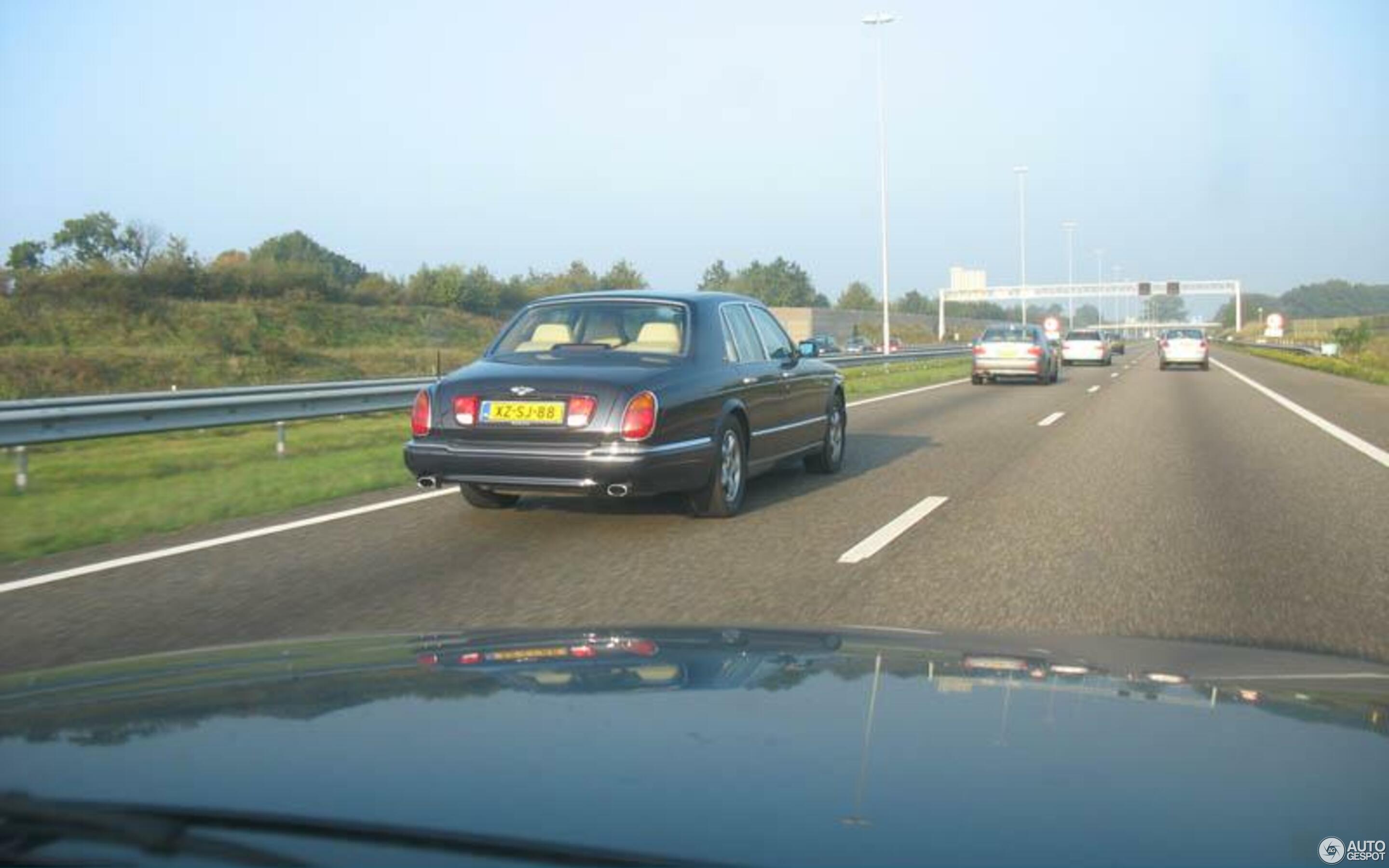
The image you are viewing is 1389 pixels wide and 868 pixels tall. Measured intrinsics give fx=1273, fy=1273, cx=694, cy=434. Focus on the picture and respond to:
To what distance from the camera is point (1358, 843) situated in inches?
75.9

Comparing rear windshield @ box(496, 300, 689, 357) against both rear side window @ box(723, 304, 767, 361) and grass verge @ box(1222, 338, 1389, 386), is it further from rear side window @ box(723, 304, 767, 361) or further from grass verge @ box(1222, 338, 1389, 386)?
grass verge @ box(1222, 338, 1389, 386)

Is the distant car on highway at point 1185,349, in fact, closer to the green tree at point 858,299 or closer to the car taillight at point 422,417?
the car taillight at point 422,417

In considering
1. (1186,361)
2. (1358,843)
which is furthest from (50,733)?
(1186,361)

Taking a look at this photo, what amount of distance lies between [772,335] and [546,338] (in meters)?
2.39

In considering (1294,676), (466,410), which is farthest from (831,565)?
(1294,676)

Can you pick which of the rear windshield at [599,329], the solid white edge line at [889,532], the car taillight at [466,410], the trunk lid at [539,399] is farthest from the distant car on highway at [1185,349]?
the car taillight at [466,410]

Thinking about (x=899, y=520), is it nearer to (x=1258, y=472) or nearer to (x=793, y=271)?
(x=1258, y=472)

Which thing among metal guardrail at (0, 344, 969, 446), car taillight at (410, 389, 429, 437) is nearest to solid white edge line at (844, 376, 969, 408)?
metal guardrail at (0, 344, 969, 446)

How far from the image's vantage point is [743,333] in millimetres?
9805

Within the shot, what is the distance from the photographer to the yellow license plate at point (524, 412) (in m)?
7.88

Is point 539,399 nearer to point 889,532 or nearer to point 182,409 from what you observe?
point 889,532

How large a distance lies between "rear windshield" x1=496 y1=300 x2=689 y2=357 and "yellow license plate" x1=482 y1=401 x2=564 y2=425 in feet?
2.67

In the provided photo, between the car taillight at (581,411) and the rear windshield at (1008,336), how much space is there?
77.9ft

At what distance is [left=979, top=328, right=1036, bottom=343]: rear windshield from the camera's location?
30.3 metres
